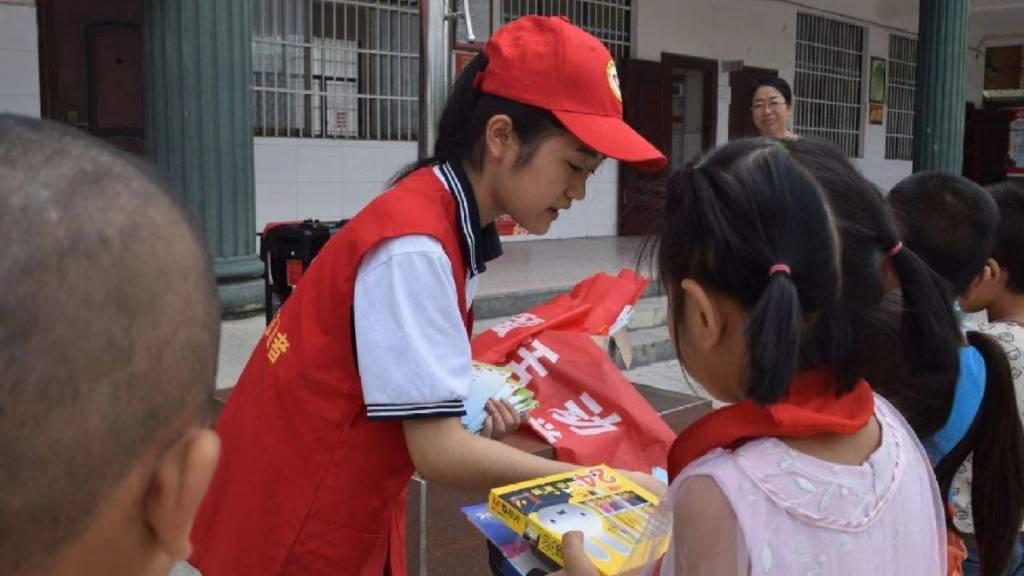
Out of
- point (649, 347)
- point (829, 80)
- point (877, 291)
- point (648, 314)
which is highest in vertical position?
point (829, 80)

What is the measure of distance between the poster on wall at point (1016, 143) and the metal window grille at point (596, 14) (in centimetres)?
858

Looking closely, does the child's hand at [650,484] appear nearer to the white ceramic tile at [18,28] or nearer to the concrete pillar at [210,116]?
the concrete pillar at [210,116]

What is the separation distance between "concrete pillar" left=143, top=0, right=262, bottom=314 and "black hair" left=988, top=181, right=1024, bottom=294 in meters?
3.83

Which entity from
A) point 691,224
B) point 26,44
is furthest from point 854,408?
point 26,44

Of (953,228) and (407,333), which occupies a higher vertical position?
(953,228)

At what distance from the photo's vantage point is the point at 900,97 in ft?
43.6

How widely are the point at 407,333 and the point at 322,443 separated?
0.76 feet

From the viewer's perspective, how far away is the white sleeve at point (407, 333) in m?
1.27

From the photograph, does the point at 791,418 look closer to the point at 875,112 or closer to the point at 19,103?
the point at 19,103

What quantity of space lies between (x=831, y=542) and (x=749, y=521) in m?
0.10

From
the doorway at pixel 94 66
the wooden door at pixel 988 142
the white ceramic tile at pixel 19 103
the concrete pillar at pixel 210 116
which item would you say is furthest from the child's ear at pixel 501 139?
the wooden door at pixel 988 142

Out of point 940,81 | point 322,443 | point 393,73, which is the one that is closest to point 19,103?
point 393,73

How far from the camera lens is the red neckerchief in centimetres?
98

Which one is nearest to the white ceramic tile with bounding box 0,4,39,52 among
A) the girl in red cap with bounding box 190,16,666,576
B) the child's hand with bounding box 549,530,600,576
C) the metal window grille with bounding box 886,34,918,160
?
the girl in red cap with bounding box 190,16,666,576
